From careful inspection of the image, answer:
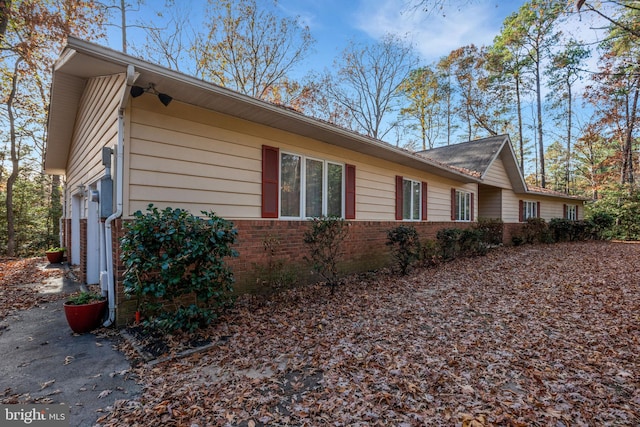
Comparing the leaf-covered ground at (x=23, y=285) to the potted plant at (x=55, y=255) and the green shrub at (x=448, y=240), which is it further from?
the green shrub at (x=448, y=240)

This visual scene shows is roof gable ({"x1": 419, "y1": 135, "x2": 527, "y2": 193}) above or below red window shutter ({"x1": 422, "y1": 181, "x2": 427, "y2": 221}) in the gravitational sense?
above

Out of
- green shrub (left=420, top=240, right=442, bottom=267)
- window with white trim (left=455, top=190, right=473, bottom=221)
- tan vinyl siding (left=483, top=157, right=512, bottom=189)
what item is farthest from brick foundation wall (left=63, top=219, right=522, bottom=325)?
tan vinyl siding (left=483, top=157, right=512, bottom=189)

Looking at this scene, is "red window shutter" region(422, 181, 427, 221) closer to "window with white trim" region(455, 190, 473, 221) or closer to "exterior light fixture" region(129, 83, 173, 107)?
"window with white trim" region(455, 190, 473, 221)

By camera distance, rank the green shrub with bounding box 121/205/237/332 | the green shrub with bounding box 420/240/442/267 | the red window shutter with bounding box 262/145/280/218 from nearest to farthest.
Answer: the green shrub with bounding box 121/205/237/332 → the red window shutter with bounding box 262/145/280/218 → the green shrub with bounding box 420/240/442/267

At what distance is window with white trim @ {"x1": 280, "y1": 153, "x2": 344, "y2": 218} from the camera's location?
19.3 ft

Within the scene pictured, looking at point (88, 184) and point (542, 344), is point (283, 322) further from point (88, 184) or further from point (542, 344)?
point (88, 184)

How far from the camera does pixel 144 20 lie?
12695 mm

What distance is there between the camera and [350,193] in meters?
7.09

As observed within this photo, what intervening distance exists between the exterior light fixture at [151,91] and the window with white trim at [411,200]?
21.9ft

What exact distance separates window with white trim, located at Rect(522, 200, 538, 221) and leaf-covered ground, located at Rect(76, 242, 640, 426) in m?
12.0

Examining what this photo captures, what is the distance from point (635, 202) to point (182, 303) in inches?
905

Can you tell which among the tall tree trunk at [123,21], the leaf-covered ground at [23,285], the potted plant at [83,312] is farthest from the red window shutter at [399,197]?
the tall tree trunk at [123,21]

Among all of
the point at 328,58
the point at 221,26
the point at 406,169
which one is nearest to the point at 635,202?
the point at 406,169

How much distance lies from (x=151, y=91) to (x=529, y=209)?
18.8 meters
